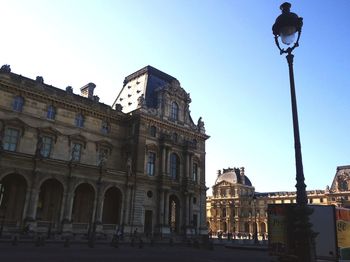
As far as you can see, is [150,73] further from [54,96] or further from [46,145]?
[46,145]

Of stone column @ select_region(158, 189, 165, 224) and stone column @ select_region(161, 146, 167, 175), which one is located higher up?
stone column @ select_region(161, 146, 167, 175)

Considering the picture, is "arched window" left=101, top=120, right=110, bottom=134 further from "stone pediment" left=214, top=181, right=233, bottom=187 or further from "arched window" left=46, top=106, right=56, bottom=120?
"stone pediment" left=214, top=181, right=233, bottom=187

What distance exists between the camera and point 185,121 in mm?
49250

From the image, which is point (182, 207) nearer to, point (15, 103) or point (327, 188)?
point (15, 103)

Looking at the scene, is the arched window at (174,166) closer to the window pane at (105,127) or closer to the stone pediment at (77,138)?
the window pane at (105,127)

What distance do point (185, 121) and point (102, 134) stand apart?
1306 centimetres

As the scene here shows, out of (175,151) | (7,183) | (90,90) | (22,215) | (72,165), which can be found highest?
(90,90)

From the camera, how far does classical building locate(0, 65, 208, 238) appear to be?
108 feet

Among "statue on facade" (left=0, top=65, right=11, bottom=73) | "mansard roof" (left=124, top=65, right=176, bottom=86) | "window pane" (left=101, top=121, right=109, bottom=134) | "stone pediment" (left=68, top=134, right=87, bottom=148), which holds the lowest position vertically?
"stone pediment" (left=68, top=134, right=87, bottom=148)

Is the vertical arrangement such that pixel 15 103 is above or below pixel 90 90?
below

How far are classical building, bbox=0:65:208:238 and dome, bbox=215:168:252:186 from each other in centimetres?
5718

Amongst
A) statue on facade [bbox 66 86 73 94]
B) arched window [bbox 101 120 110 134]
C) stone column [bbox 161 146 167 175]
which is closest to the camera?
statue on facade [bbox 66 86 73 94]

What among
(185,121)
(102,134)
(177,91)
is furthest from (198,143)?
(102,134)

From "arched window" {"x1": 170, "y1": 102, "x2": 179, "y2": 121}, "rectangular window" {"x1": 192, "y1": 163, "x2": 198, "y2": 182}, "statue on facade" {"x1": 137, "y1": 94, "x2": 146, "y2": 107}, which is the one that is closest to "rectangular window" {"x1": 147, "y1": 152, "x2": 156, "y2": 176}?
"statue on facade" {"x1": 137, "y1": 94, "x2": 146, "y2": 107}
